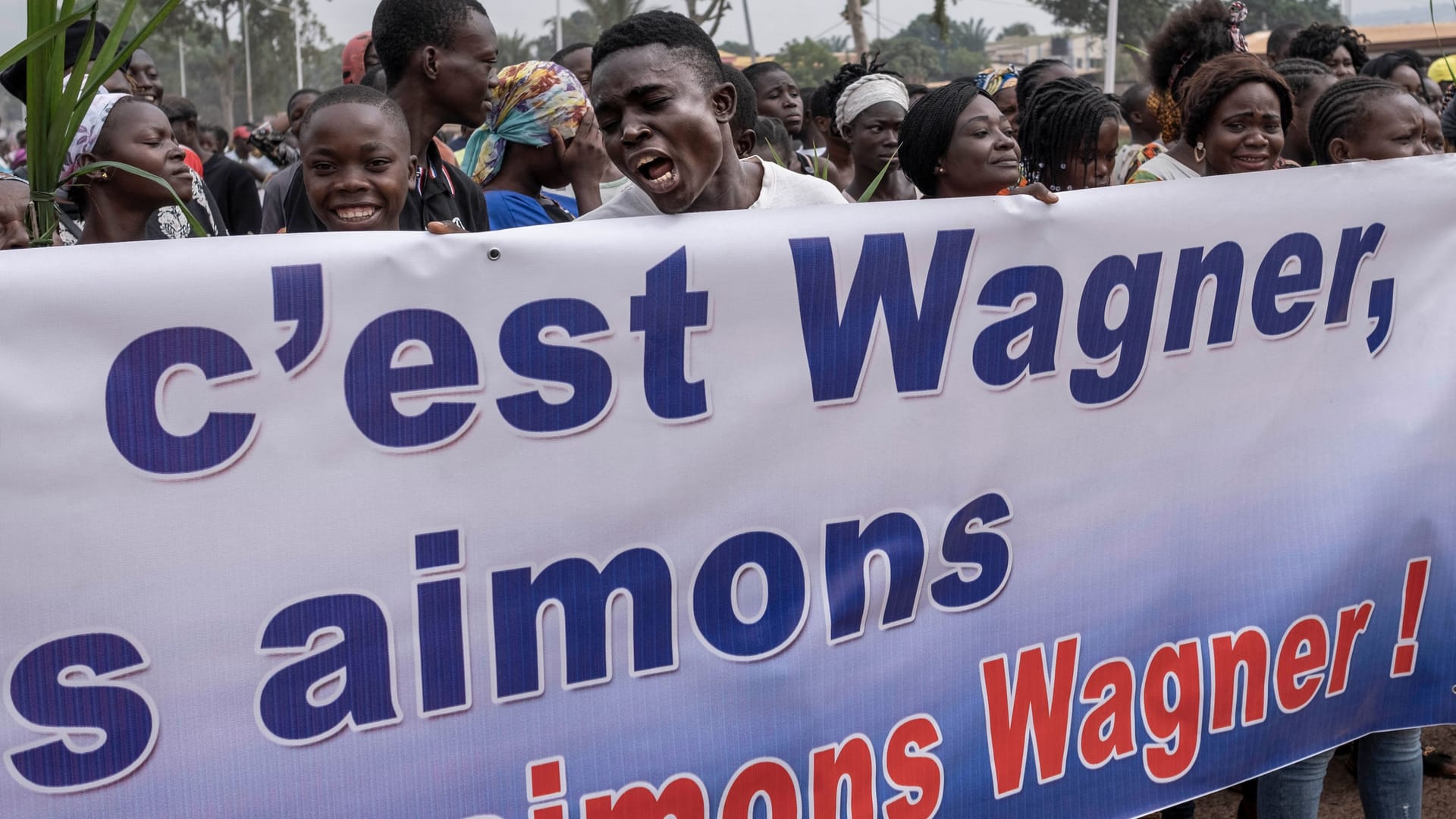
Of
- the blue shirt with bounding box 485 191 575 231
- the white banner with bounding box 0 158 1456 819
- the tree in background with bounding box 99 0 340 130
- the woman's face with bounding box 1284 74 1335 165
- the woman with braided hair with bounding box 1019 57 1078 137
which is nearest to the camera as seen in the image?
the white banner with bounding box 0 158 1456 819

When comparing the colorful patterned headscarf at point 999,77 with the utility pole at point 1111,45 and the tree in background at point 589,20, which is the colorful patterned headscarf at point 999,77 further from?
the tree in background at point 589,20

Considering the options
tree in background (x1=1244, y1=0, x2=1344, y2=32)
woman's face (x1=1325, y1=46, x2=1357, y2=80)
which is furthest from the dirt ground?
tree in background (x1=1244, y1=0, x2=1344, y2=32)

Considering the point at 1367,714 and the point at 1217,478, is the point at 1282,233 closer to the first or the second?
the point at 1217,478

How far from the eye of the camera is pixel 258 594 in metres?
1.92

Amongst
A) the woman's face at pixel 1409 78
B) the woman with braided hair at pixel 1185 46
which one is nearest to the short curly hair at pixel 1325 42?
the woman's face at pixel 1409 78

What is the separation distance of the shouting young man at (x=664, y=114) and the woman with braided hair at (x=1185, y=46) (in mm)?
2530

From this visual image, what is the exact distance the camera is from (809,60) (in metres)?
65.8

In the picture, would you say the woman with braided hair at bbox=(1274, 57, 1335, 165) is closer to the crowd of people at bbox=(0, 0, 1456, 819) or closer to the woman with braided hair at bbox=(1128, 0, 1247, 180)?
the crowd of people at bbox=(0, 0, 1456, 819)

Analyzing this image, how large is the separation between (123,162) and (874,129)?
8.39 feet

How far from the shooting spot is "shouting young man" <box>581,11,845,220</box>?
2.42 metres

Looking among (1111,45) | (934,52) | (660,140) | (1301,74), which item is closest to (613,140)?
(660,140)

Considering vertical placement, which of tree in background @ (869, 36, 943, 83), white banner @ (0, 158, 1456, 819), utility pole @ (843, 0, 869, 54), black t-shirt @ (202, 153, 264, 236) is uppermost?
tree in background @ (869, 36, 943, 83)

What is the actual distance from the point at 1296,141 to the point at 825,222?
2912mm

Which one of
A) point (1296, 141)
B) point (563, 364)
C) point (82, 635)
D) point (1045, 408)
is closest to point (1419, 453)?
point (1045, 408)
